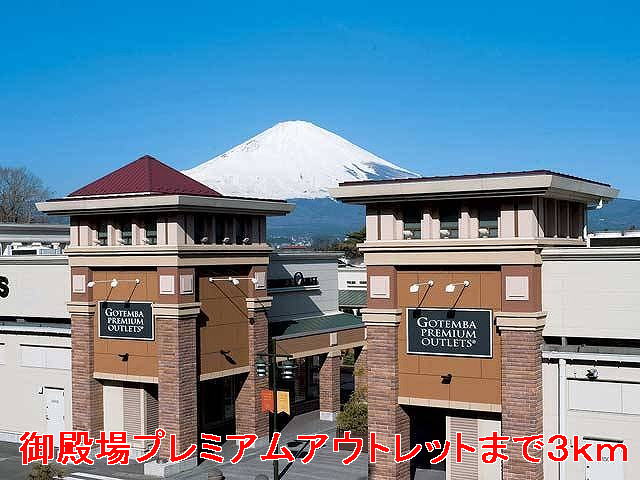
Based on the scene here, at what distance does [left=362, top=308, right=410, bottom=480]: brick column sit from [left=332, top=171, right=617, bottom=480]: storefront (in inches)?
1.3

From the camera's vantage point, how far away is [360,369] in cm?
4203

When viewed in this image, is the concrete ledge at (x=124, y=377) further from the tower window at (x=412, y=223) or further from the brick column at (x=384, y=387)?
the tower window at (x=412, y=223)

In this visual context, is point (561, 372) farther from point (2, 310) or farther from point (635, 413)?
point (2, 310)

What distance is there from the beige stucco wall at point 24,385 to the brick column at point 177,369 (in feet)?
19.0

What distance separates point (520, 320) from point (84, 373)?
18.9 metres

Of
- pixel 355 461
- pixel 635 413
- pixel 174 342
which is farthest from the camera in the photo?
pixel 355 461

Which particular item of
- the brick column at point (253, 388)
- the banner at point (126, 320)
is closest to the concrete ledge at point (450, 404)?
the brick column at point (253, 388)

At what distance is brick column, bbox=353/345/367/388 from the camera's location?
4116 centimetres

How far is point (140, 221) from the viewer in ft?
105

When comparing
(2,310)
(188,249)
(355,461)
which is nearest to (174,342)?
(188,249)

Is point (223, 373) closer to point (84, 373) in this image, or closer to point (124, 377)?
point (124, 377)

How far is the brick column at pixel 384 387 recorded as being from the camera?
25578mm

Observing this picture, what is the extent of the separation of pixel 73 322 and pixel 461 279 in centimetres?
1736

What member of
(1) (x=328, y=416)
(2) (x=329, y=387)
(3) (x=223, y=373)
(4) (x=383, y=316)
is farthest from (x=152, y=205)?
(1) (x=328, y=416)
